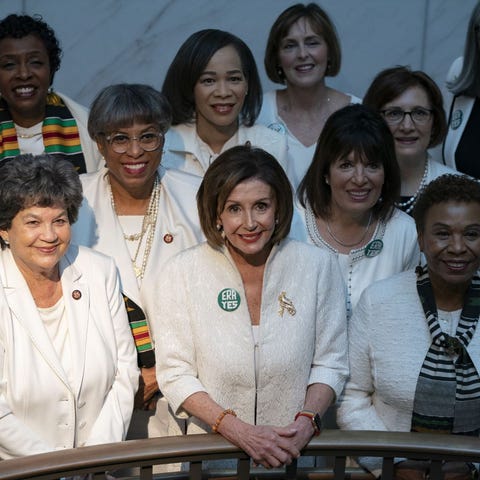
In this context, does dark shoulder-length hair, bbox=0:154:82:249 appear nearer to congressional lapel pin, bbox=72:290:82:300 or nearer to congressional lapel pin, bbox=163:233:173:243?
congressional lapel pin, bbox=72:290:82:300

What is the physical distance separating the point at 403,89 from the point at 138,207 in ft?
4.34

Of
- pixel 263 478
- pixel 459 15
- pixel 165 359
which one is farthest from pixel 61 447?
pixel 459 15

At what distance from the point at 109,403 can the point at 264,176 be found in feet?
3.34

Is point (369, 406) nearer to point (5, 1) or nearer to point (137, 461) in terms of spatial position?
point (137, 461)

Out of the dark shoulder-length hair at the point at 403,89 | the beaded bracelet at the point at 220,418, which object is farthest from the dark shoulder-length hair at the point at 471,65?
the beaded bracelet at the point at 220,418

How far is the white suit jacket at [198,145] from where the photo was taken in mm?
4656

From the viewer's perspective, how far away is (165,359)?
3652 mm

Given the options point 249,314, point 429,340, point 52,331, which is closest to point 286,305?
point 249,314

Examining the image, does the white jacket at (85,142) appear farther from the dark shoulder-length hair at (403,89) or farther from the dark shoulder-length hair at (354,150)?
the dark shoulder-length hair at (403,89)

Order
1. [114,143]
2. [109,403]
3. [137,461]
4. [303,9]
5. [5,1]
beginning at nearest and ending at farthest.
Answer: [137,461] → [109,403] → [114,143] → [303,9] → [5,1]

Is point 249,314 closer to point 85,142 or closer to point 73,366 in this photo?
point 73,366

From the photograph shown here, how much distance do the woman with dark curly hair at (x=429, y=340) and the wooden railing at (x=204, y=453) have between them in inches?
12.5

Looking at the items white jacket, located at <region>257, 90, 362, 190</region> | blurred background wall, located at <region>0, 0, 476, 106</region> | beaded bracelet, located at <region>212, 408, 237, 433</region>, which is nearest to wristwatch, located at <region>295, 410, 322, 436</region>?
beaded bracelet, located at <region>212, 408, 237, 433</region>

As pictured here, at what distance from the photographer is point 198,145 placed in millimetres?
4676
